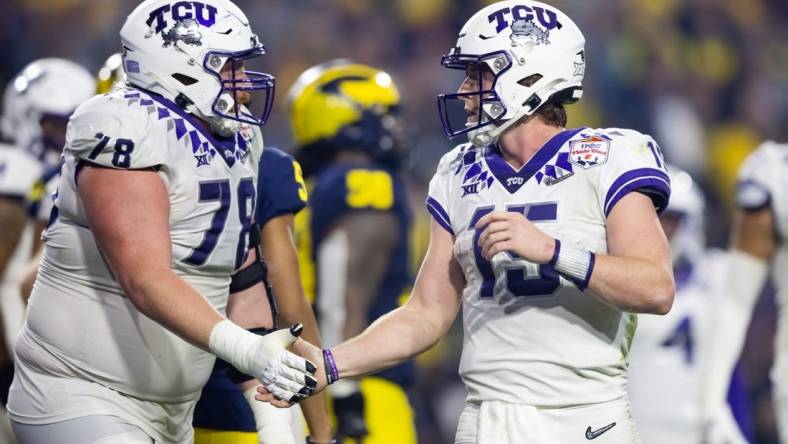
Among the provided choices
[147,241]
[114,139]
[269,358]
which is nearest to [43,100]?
[114,139]

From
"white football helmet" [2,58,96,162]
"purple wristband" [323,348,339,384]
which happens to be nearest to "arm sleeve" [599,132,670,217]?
"purple wristband" [323,348,339,384]

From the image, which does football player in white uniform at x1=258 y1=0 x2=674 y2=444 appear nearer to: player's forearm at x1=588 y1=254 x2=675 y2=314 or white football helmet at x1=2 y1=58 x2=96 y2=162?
player's forearm at x1=588 y1=254 x2=675 y2=314

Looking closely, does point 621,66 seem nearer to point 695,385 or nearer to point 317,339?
point 695,385

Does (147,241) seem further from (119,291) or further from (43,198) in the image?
(43,198)

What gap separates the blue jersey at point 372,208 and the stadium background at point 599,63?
8.89 ft

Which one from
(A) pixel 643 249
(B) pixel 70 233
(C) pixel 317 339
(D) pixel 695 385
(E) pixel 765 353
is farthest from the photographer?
(E) pixel 765 353

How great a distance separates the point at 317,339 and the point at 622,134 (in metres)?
1.18

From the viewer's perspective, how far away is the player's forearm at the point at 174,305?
10.4ft

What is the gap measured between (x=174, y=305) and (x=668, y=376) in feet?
12.4

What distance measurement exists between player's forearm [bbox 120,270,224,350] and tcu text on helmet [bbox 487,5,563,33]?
1.07 meters

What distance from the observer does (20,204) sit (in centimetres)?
591

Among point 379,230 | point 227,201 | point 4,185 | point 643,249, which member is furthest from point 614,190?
point 4,185

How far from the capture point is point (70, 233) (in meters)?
3.45

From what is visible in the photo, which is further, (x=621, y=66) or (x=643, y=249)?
(x=621, y=66)
